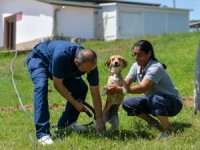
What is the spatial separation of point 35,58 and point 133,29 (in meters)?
26.2

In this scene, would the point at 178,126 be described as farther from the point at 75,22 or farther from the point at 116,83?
the point at 75,22

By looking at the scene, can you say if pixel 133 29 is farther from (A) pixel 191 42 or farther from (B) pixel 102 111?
(B) pixel 102 111

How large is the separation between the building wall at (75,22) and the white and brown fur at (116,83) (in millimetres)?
23860

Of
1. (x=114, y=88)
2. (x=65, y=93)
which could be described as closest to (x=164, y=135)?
(x=114, y=88)

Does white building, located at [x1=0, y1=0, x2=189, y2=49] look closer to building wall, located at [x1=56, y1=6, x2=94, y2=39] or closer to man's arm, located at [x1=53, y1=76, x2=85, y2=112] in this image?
building wall, located at [x1=56, y1=6, x2=94, y2=39]

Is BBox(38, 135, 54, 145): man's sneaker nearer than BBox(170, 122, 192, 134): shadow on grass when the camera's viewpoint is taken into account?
Yes

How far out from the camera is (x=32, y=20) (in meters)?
32.2

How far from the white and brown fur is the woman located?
14cm

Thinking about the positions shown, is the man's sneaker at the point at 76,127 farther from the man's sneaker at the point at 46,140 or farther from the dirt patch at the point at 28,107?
the dirt patch at the point at 28,107

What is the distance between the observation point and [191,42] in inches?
802

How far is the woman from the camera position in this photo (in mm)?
6977

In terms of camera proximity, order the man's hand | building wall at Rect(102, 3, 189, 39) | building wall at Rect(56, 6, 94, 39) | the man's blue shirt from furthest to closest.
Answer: building wall at Rect(102, 3, 189, 39) < building wall at Rect(56, 6, 94, 39) < the man's hand < the man's blue shirt

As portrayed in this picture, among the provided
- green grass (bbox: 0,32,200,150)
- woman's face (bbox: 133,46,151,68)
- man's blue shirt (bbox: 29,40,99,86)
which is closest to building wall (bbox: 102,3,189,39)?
green grass (bbox: 0,32,200,150)

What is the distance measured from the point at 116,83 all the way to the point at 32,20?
2595cm
